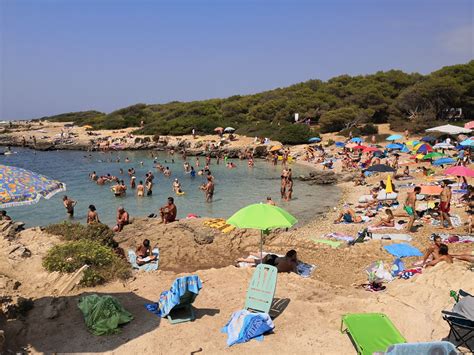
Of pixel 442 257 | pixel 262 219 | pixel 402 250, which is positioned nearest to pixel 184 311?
pixel 262 219

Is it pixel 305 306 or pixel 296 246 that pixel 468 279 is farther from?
pixel 296 246

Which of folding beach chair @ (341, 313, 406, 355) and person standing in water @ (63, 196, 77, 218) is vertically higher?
folding beach chair @ (341, 313, 406, 355)

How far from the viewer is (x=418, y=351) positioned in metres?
4.38

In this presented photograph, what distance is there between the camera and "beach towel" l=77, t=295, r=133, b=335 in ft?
19.4

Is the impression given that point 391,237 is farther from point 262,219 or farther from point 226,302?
point 226,302

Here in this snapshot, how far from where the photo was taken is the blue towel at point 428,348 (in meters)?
4.32

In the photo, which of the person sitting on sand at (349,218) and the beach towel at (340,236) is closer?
the beach towel at (340,236)

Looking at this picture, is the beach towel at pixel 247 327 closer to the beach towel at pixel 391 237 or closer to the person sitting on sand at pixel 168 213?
the beach towel at pixel 391 237

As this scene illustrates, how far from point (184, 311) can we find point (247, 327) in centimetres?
127

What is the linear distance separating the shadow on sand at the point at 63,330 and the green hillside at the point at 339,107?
34.8m

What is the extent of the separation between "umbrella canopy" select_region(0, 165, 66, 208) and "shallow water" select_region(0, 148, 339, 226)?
10.0 m

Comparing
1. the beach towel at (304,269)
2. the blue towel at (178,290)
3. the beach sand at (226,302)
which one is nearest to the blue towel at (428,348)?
the beach sand at (226,302)

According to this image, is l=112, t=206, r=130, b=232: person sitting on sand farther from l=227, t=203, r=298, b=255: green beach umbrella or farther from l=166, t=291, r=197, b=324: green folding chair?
l=166, t=291, r=197, b=324: green folding chair

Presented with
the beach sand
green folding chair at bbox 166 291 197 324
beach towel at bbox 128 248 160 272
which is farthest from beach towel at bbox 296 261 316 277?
beach towel at bbox 128 248 160 272
